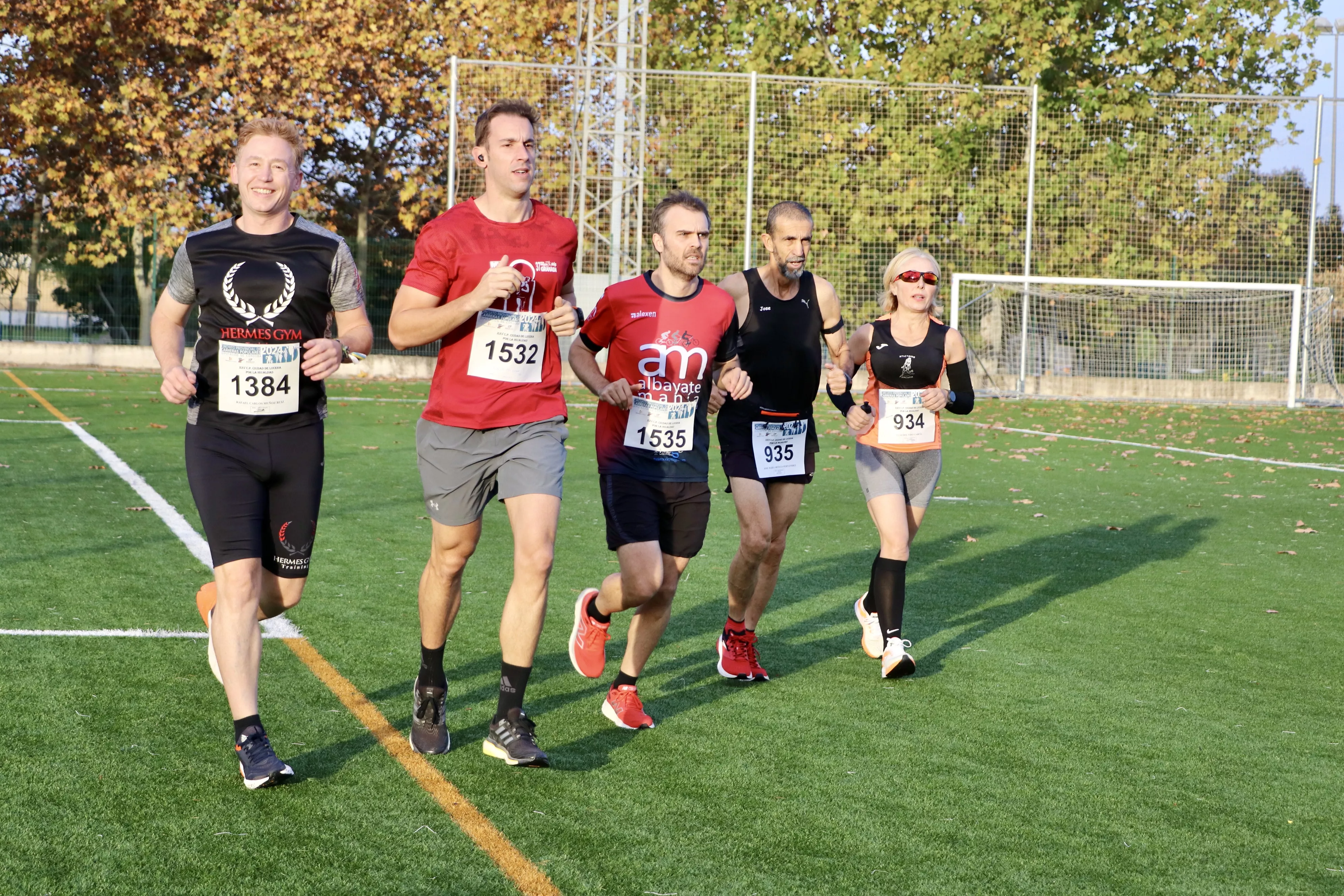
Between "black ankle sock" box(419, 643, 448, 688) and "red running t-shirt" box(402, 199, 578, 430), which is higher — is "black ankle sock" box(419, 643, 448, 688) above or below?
below

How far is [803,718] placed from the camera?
17.8 ft

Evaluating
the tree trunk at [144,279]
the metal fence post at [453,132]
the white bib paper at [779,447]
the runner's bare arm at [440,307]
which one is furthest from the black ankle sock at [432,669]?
the tree trunk at [144,279]

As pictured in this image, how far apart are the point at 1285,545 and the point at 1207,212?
68.6 ft

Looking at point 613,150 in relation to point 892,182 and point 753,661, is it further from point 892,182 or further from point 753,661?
point 753,661

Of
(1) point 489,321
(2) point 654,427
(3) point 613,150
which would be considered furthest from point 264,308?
(3) point 613,150

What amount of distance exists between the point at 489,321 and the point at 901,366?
2577 mm

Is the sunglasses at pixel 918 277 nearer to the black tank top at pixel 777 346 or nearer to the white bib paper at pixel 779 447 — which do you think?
the black tank top at pixel 777 346

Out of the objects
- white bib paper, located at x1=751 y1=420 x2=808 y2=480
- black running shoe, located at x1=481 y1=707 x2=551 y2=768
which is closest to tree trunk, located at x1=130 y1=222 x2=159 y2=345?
white bib paper, located at x1=751 y1=420 x2=808 y2=480

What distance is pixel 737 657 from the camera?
6051 mm

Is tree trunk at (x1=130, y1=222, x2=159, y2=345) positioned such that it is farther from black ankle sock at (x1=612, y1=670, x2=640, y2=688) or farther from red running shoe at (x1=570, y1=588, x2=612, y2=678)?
black ankle sock at (x1=612, y1=670, x2=640, y2=688)

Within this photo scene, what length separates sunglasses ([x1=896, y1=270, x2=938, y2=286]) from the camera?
6621 millimetres

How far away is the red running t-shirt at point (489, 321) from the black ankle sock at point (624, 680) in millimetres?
1066

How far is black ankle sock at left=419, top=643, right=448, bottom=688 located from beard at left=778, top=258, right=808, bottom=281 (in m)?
2.22

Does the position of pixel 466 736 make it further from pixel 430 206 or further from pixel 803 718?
pixel 430 206
